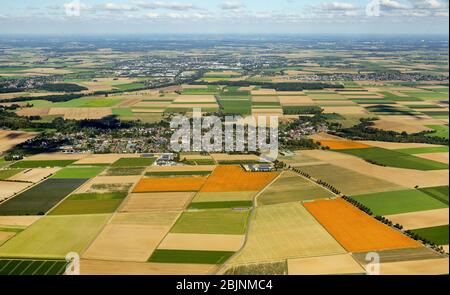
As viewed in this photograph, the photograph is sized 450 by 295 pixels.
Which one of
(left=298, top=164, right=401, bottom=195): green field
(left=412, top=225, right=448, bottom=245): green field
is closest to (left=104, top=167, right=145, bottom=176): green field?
(left=298, top=164, right=401, bottom=195): green field

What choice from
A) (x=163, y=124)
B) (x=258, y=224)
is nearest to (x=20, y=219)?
(x=258, y=224)

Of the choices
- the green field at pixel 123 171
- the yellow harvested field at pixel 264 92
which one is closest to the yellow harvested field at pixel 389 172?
the green field at pixel 123 171

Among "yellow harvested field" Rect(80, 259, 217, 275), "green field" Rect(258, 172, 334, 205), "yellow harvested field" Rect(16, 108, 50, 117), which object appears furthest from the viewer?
"yellow harvested field" Rect(16, 108, 50, 117)

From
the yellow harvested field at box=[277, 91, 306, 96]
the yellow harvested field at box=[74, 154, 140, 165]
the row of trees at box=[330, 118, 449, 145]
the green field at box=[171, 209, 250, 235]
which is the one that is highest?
the yellow harvested field at box=[277, 91, 306, 96]

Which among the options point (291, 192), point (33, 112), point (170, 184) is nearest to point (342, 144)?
point (291, 192)

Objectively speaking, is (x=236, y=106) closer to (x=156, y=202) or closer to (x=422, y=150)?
(x=422, y=150)

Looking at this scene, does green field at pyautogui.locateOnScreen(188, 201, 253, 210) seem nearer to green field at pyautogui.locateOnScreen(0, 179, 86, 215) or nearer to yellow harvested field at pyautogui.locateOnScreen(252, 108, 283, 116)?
green field at pyautogui.locateOnScreen(0, 179, 86, 215)
